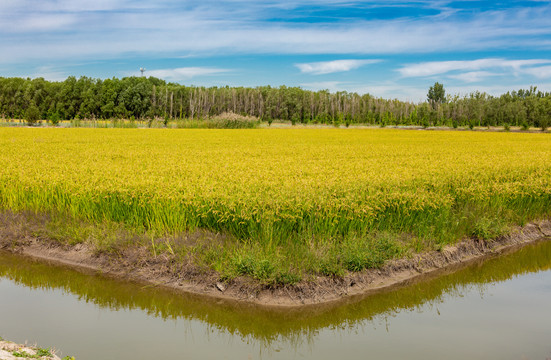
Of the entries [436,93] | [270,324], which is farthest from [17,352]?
[436,93]

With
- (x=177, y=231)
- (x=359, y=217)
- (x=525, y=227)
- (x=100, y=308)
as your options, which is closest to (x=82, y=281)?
(x=100, y=308)

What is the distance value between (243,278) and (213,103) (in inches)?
3053

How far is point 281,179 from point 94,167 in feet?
16.8

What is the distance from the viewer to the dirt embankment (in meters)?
6.08

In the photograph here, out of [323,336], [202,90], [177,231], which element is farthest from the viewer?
[202,90]

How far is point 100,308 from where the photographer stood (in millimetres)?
6020

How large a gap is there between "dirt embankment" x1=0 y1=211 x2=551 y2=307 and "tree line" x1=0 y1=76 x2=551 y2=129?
59.9 meters

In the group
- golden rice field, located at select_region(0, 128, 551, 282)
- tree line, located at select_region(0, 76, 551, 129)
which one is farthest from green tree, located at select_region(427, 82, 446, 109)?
golden rice field, located at select_region(0, 128, 551, 282)

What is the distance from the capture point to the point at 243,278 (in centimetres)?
618

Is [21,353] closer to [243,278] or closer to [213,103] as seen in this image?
[243,278]

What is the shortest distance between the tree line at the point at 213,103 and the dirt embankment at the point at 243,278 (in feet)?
196

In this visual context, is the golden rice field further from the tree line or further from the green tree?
the green tree

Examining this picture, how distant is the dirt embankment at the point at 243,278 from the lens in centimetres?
608

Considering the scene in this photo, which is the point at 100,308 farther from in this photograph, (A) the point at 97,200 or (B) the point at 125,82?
(B) the point at 125,82
